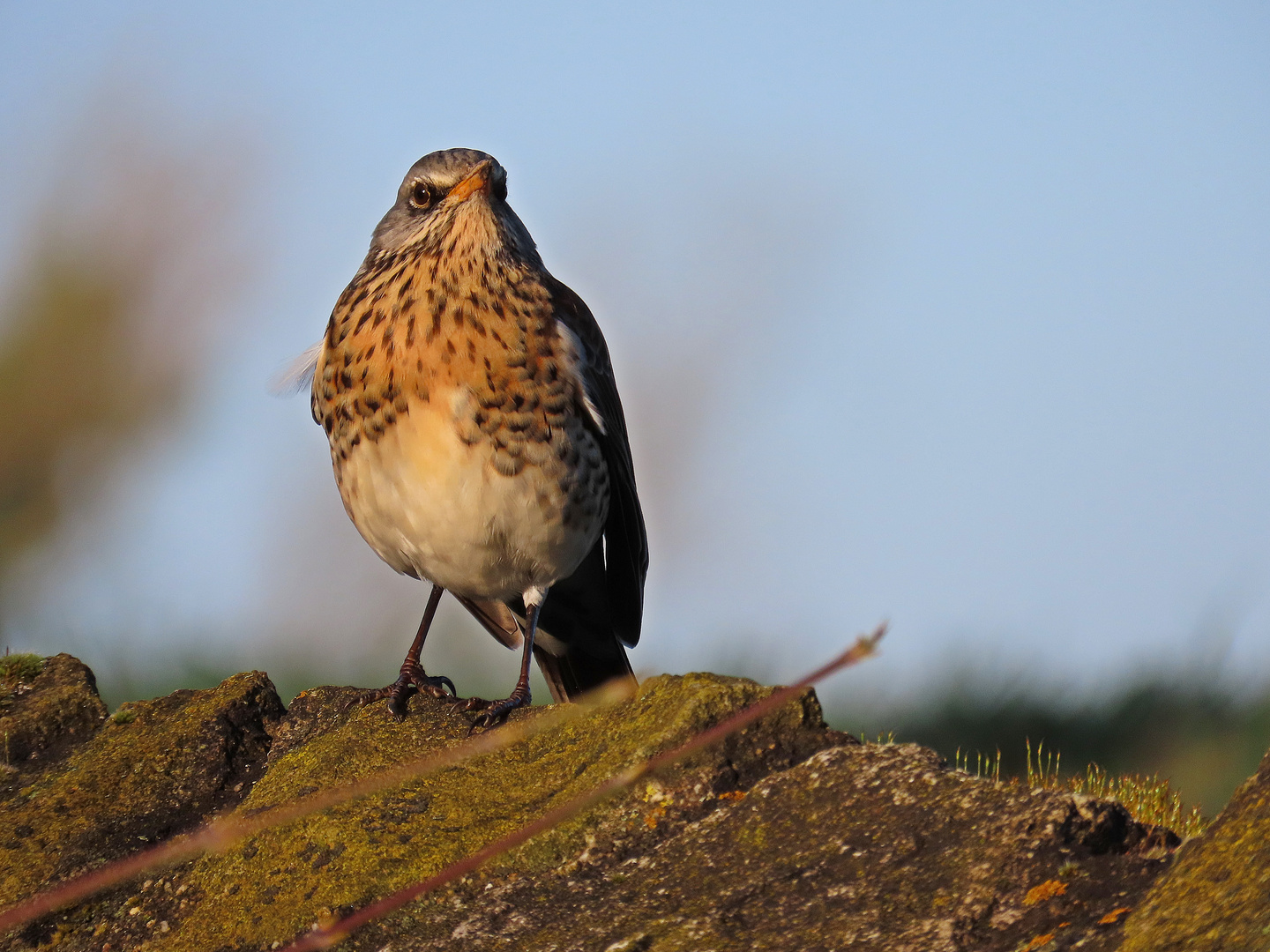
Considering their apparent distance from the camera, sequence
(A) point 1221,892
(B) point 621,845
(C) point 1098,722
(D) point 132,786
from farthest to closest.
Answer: (C) point 1098,722 → (D) point 132,786 → (B) point 621,845 → (A) point 1221,892

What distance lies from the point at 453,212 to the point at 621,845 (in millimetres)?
2895

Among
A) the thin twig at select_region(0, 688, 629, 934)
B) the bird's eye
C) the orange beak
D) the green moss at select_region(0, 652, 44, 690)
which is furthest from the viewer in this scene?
the bird's eye

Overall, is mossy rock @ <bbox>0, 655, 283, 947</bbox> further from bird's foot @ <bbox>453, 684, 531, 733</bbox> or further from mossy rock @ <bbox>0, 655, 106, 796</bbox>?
bird's foot @ <bbox>453, 684, 531, 733</bbox>

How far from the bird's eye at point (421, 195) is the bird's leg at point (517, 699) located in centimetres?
157

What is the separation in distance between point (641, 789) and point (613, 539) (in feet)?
9.02

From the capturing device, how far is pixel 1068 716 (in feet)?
25.0

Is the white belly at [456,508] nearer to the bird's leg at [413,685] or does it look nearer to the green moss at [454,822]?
the bird's leg at [413,685]

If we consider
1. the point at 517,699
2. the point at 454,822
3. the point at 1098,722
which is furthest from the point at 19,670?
the point at 1098,722

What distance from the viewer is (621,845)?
106 inches

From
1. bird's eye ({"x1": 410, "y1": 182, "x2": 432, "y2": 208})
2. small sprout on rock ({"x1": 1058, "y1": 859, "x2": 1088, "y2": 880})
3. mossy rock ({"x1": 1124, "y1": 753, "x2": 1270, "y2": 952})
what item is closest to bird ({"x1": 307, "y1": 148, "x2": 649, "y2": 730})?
bird's eye ({"x1": 410, "y1": 182, "x2": 432, "y2": 208})

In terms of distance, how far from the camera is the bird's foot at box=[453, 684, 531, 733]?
394cm

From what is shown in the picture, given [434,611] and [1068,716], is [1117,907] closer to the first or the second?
[434,611]

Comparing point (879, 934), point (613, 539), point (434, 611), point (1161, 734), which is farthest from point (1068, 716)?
point (879, 934)

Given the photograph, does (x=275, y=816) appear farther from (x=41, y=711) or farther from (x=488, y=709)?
(x=41, y=711)
